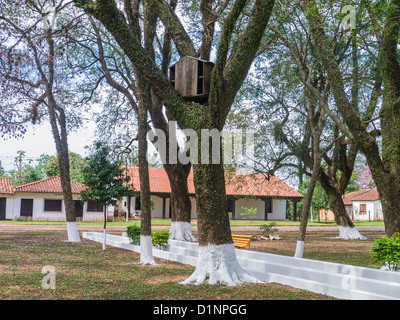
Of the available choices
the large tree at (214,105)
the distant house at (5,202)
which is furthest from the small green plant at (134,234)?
the distant house at (5,202)

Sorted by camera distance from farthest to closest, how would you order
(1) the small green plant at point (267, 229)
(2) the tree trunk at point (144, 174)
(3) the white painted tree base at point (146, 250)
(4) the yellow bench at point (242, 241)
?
(1) the small green plant at point (267, 229) < (4) the yellow bench at point (242, 241) < (3) the white painted tree base at point (146, 250) < (2) the tree trunk at point (144, 174)

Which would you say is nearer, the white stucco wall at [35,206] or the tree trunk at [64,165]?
the tree trunk at [64,165]

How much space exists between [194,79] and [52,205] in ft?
105

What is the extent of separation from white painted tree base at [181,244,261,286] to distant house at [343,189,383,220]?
5232 centimetres

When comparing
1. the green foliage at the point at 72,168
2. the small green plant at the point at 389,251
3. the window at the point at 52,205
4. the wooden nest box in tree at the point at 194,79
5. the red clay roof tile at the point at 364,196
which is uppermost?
the green foliage at the point at 72,168

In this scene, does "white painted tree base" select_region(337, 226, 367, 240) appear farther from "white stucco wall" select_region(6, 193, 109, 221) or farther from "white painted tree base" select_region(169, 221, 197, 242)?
"white stucco wall" select_region(6, 193, 109, 221)

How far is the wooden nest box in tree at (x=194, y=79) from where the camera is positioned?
916cm

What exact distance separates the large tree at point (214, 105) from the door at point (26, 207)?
31.6m

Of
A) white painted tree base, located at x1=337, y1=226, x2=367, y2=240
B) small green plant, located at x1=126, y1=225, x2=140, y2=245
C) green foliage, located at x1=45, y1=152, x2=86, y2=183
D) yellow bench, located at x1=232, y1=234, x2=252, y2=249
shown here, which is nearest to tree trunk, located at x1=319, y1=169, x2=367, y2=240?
white painted tree base, located at x1=337, y1=226, x2=367, y2=240

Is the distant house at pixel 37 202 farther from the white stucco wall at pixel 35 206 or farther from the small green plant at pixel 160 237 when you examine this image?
the small green plant at pixel 160 237

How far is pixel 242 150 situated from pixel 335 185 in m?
5.39

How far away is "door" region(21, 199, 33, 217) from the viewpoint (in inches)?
1490
